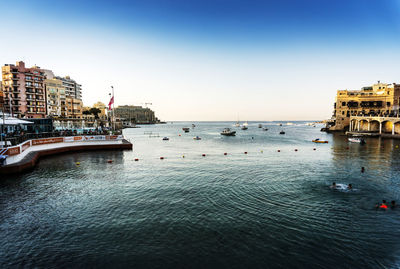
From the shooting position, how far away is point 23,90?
80688mm

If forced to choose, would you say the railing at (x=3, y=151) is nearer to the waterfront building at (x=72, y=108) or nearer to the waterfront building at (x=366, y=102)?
the waterfront building at (x=72, y=108)

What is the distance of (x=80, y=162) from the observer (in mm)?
35031

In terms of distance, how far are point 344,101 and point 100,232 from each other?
428ft

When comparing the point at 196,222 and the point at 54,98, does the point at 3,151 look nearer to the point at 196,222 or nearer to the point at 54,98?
the point at 196,222

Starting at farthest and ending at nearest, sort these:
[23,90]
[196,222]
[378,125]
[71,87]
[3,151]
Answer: [71,87], [378,125], [23,90], [3,151], [196,222]

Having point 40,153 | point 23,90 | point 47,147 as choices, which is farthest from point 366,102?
point 23,90

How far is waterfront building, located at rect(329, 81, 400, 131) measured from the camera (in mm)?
98250

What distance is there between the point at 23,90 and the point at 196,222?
96626mm

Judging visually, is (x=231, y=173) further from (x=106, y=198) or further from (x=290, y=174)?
(x=106, y=198)

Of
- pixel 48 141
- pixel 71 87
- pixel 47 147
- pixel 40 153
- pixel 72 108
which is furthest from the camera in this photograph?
pixel 71 87

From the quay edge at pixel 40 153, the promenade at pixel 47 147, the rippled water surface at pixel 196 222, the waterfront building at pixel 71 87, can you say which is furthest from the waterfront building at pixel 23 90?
the rippled water surface at pixel 196 222

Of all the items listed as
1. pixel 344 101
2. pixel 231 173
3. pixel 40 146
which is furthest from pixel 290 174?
pixel 344 101

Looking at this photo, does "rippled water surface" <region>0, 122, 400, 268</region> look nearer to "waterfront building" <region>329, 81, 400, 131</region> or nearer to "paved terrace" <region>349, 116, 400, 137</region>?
→ "paved terrace" <region>349, 116, 400, 137</region>

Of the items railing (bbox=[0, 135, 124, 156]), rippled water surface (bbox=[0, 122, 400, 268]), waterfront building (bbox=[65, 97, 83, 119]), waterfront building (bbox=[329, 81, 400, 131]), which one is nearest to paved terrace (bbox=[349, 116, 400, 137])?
waterfront building (bbox=[329, 81, 400, 131])
